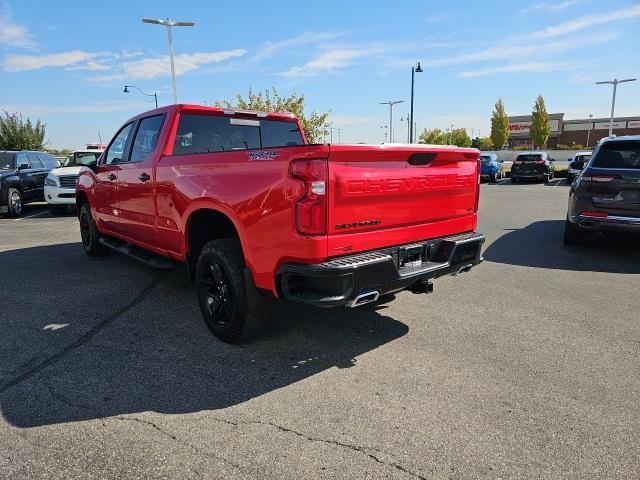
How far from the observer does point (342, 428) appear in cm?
275

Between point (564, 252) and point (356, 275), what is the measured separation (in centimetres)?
576

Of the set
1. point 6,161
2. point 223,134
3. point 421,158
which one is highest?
point 223,134

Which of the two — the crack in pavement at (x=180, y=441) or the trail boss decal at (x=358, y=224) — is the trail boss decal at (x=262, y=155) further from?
the crack in pavement at (x=180, y=441)

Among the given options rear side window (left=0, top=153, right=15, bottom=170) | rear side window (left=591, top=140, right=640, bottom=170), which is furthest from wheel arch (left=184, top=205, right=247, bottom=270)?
rear side window (left=0, top=153, right=15, bottom=170)

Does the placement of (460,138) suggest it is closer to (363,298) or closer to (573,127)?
(573,127)

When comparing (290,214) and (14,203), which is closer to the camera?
(290,214)

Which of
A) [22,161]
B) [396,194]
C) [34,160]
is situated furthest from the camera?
[34,160]

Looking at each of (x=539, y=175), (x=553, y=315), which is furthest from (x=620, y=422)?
(x=539, y=175)

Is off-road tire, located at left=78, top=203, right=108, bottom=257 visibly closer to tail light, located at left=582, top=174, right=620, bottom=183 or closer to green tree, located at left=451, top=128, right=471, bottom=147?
tail light, located at left=582, top=174, right=620, bottom=183

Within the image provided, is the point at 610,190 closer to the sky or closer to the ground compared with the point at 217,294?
closer to the sky

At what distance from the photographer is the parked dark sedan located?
2353 centimetres

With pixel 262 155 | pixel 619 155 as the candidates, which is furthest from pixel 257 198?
pixel 619 155

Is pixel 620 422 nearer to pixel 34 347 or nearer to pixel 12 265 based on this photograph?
pixel 34 347

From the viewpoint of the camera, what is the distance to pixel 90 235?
719 centimetres
